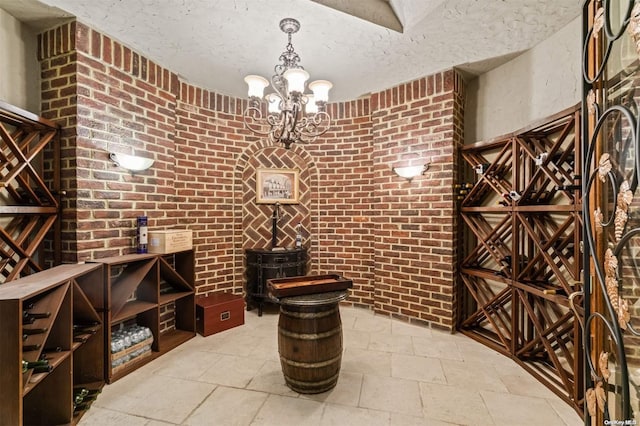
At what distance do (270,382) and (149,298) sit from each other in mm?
1285

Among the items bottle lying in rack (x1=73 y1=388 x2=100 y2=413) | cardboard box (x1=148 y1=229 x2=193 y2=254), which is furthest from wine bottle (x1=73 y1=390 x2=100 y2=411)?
cardboard box (x1=148 y1=229 x2=193 y2=254)

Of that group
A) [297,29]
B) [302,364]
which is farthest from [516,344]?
[297,29]

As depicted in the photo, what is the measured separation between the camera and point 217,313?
271 centimetres

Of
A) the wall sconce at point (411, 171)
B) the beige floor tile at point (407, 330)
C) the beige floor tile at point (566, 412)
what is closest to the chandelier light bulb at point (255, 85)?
the wall sconce at point (411, 171)

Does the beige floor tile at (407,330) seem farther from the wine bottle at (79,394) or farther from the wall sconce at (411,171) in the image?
the wine bottle at (79,394)

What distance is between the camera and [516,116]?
8.04 feet

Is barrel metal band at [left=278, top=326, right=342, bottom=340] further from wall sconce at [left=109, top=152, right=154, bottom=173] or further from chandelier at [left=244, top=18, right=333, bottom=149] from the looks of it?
wall sconce at [left=109, top=152, right=154, bottom=173]

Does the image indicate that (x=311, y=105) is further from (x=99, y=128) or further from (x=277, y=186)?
(x=99, y=128)

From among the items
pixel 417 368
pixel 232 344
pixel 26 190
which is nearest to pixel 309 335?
pixel 417 368

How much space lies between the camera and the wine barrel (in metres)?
1.73

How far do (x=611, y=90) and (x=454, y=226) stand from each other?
198cm

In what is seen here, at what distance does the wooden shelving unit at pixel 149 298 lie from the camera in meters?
1.94

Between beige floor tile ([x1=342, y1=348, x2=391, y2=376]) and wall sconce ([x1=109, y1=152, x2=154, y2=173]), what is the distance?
7.51ft

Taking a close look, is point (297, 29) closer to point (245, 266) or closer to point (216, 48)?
point (216, 48)
